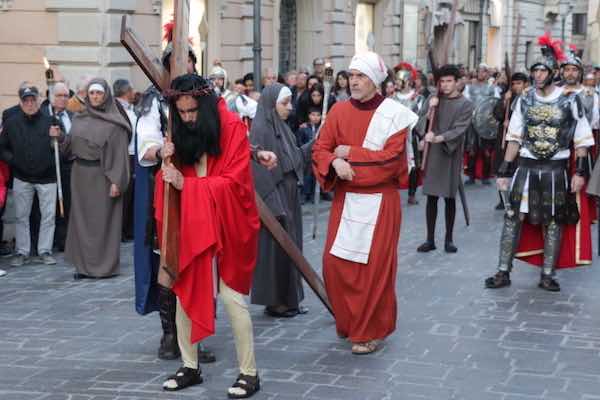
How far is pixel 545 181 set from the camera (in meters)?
9.05

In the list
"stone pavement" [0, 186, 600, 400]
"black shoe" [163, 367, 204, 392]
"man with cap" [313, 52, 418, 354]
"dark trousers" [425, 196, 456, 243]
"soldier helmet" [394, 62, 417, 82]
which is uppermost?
"soldier helmet" [394, 62, 417, 82]

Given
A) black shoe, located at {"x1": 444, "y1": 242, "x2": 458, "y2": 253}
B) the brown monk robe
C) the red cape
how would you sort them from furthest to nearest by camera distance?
black shoe, located at {"x1": 444, "y1": 242, "x2": 458, "y2": 253} < the brown monk robe < the red cape

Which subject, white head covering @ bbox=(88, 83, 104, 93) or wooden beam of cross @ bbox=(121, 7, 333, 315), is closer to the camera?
wooden beam of cross @ bbox=(121, 7, 333, 315)

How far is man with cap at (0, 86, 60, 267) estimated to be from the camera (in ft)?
34.4

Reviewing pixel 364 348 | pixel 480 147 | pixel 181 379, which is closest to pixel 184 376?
pixel 181 379

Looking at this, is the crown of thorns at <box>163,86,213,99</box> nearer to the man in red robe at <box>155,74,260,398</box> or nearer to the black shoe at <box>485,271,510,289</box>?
the man in red robe at <box>155,74,260,398</box>

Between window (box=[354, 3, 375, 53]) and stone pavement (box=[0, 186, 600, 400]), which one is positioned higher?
window (box=[354, 3, 375, 53])

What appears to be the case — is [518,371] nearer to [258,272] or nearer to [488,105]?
[258,272]

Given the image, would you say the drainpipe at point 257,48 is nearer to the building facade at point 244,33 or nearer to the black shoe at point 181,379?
the building facade at point 244,33

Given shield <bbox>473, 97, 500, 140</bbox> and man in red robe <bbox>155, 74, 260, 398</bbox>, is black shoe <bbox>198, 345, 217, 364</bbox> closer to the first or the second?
man in red robe <bbox>155, 74, 260, 398</bbox>

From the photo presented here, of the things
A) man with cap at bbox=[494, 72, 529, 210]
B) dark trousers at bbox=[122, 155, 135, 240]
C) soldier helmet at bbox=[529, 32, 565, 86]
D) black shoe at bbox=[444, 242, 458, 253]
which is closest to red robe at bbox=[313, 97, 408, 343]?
soldier helmet at bbox=[529, 32, 565, 86]

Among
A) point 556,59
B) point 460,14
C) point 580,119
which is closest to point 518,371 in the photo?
point 580,119

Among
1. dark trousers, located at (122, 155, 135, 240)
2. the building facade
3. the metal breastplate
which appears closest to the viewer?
the metal breastplate

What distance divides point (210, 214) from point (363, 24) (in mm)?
21902
